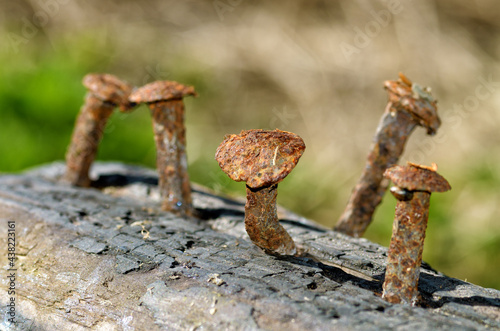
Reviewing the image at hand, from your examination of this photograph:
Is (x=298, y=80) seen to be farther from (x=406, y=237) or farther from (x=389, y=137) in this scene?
(x=406, y=237)

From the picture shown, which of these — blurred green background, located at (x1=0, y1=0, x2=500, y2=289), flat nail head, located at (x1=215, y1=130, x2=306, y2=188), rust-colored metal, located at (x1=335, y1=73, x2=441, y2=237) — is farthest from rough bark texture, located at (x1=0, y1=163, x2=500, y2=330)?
blurred green background, located at (x1=0, y1=0, x2=500, y2=289)

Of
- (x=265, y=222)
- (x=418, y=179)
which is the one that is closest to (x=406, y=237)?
(x=418, y=179)

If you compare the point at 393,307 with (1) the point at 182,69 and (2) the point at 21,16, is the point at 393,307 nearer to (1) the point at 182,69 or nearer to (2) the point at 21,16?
(1) the point at 182,69

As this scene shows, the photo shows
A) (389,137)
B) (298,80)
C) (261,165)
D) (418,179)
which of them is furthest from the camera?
(298,80)

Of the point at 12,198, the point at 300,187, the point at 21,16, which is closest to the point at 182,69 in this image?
the point at 300,187

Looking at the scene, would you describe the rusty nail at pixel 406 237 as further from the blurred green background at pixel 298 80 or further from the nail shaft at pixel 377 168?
the blurred green background at pixel 298 80
